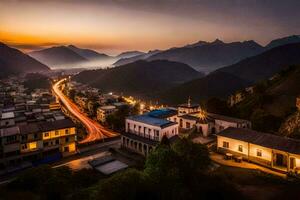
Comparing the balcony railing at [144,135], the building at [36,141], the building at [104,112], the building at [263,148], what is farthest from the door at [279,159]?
the building at [104,112]

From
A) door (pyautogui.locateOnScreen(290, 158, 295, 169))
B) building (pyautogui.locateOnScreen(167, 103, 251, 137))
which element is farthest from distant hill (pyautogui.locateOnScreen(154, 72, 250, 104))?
door (pyautogui.locateOnScreen(290, 158, 295, 169))

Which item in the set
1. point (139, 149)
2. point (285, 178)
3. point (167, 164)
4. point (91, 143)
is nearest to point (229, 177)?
point (285, 178)

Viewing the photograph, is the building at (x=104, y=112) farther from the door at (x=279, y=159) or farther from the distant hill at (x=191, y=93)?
the distant hill at (x=191, y=93)

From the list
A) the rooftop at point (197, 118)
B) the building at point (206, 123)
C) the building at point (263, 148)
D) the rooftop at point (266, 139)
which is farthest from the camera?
the rooftop at point (197, 118)

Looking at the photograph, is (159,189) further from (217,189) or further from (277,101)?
(277,101)

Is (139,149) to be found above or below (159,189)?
below
